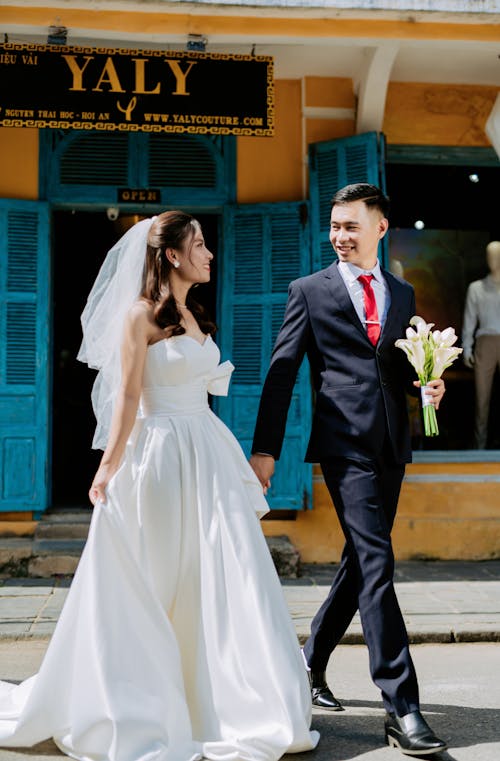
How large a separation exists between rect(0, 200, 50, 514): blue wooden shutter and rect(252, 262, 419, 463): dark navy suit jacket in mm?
4034

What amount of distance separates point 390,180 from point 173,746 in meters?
6.24

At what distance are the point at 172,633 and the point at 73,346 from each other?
8076 mm

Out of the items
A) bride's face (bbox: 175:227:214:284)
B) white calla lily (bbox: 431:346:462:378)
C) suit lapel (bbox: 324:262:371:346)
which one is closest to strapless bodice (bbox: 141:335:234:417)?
bride's face (bbox: 175:227:214:284)

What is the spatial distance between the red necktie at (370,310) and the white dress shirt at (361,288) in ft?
0.06

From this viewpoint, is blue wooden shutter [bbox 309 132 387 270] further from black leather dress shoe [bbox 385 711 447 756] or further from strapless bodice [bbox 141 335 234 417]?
black leather dress shoe [bbox 385 711 447 756]

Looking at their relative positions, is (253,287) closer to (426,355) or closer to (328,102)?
(328,102)

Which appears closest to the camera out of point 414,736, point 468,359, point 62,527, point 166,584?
point 414,736

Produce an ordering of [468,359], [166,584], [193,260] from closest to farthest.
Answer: [166,584], [193,260], [468,359]

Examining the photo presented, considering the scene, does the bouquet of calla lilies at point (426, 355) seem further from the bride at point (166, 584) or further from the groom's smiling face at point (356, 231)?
the bride at point (166, 584)

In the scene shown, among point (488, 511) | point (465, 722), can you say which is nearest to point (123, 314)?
point (465, 722)

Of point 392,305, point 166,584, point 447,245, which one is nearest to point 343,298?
point 392,305

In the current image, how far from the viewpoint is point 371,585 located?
389 centimetres

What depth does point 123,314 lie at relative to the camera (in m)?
4.26

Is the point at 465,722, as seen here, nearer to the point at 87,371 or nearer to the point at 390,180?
the point at 390,180
